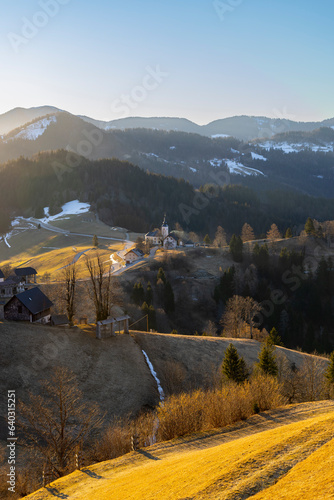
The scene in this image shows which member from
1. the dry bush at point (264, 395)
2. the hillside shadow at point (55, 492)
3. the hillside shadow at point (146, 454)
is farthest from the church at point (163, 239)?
the hillside shadow at point (55, 492)

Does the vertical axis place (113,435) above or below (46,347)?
below

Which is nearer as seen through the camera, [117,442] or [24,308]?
[117,442]

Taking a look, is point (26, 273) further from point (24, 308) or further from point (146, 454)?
point (146, 454)

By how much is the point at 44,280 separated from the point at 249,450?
84345 millimetres

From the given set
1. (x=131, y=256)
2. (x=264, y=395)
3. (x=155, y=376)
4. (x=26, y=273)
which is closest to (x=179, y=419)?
(x=264, y=395)

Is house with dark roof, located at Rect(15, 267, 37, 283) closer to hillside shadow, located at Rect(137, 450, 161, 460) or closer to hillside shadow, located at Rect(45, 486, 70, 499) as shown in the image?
hillside shadow, located at Rect(137, 450, 161, 460)

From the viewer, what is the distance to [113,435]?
26062 mm

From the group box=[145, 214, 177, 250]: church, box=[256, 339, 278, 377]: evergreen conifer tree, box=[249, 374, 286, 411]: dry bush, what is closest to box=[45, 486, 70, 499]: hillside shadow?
box=[249, 374, 286, 411]: dry bush

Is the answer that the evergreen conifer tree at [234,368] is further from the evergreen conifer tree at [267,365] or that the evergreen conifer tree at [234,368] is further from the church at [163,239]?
the church at [163,239]

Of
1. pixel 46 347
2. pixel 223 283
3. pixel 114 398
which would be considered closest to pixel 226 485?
pixel 114 398

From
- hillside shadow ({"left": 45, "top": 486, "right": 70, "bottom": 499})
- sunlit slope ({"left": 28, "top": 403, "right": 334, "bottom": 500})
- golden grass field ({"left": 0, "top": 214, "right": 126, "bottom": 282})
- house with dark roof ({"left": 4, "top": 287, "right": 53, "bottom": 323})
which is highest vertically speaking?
golden grass field ({"left": 0, "top": 214, "right": 126, "bottom": 282})

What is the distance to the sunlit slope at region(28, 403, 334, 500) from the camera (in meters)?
15.3

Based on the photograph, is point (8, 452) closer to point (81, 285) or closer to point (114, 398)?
point (114, 398)

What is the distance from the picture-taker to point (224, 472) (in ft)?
57.6
